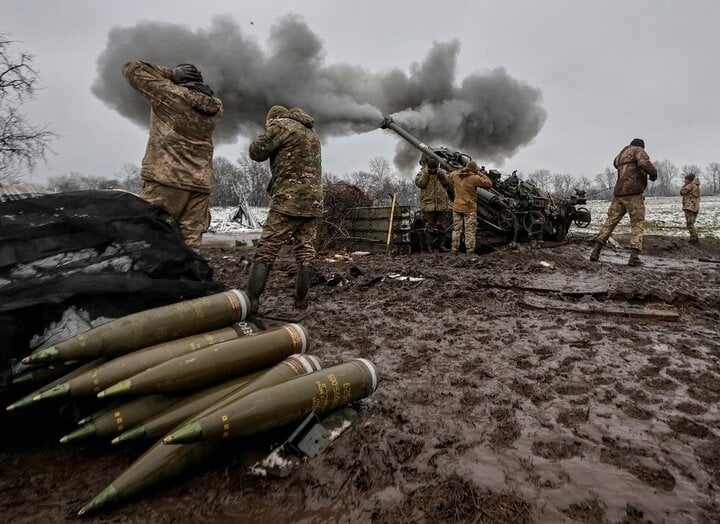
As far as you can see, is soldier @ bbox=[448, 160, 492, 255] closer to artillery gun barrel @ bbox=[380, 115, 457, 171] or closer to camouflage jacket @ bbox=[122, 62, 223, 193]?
artillery gun barrel @ bbox=[380, 115, 457, 171]

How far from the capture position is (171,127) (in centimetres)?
334

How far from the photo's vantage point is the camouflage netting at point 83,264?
180 cm

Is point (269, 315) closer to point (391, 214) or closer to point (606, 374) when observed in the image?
point (606, 374)

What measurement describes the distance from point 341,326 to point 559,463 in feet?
7.07

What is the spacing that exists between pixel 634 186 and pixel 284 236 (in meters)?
5.95

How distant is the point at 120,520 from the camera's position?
52.1 inches

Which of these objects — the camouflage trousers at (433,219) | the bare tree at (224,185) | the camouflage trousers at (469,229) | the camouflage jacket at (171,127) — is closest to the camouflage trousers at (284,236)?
the camouflage jacket at (171,127)

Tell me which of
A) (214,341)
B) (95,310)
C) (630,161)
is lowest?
(214,341)

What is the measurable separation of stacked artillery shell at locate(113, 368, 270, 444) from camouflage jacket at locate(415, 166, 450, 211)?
7.66m

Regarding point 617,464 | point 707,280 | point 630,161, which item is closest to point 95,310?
point 617,464

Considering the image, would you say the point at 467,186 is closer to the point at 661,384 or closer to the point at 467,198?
the point at 467,198

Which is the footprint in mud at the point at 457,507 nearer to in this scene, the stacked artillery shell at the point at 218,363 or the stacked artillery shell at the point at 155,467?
the stacked artillery shell at the point at 155,467

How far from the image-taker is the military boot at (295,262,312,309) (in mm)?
4027

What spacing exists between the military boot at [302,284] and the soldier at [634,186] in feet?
18.5
